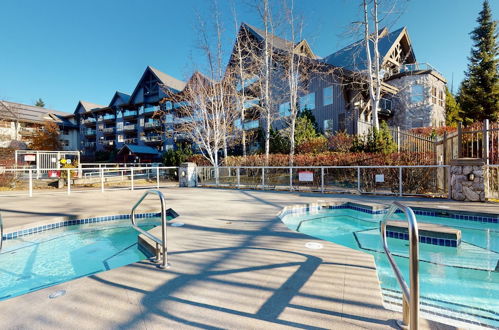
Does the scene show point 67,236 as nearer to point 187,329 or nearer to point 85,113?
point 187,329

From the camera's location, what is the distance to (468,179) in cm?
710

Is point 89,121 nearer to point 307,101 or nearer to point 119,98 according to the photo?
point 119,98

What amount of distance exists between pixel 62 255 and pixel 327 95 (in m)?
18.5

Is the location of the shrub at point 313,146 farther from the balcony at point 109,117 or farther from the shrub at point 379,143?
the balcony at point 109,117

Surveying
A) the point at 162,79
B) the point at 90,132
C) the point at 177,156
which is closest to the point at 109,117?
the point at 90,132

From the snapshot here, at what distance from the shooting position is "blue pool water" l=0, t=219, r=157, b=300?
3.26 m

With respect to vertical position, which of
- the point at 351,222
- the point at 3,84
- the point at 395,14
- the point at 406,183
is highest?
the point at 3,84

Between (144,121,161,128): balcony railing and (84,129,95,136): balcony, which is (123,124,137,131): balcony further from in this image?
(84,129,95,136): balcony

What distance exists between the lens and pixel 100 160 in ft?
113

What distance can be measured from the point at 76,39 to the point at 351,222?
28831mm

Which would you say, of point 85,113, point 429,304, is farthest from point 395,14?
point 85,113

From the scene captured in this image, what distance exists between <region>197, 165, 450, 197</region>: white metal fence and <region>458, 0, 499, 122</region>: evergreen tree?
67.9 ft

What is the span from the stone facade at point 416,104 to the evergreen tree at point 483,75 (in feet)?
17.0

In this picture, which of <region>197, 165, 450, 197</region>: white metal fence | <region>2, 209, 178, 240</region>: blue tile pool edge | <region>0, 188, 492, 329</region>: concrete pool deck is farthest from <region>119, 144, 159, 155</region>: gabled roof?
<region>0, 188, 492, 329</region>: concrete pool deck
